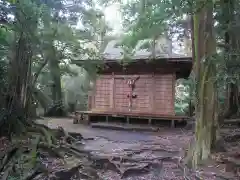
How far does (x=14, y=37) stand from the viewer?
8078mm

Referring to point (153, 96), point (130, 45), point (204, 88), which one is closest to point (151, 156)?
point (204, 88)

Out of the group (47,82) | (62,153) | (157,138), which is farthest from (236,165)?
(47,82)

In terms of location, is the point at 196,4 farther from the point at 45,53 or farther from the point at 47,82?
the point at 47,82

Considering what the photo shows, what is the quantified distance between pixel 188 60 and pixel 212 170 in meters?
7.74

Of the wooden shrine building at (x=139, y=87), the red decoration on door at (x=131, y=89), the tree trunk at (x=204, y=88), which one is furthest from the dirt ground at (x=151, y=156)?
the red decoration on door at (x=131, y=89)

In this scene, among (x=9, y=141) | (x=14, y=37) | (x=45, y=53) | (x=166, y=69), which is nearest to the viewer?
(x=9, y=141)

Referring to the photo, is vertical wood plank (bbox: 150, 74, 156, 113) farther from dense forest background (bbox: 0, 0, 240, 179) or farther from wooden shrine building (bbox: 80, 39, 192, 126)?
dense forest background (bbox: 0, 0, 240, 179)

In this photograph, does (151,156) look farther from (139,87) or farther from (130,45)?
(139,87)

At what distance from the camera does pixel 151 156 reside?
7.38m

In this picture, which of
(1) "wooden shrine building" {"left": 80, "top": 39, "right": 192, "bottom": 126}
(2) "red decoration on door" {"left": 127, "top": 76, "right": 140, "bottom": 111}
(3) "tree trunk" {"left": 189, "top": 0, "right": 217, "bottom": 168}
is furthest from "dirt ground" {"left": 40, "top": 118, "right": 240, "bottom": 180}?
(2) "red decoration on door" {"left": 127, "top": 76, "right": 140, "bottom": 111}

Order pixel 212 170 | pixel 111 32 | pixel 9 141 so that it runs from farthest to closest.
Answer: pixel 111 32 < pixel 9 141 < pixel 212 170

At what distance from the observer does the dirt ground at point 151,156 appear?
227 inches

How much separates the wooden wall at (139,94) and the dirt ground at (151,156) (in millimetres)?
2825

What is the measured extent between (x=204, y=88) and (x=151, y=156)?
8.08ft
